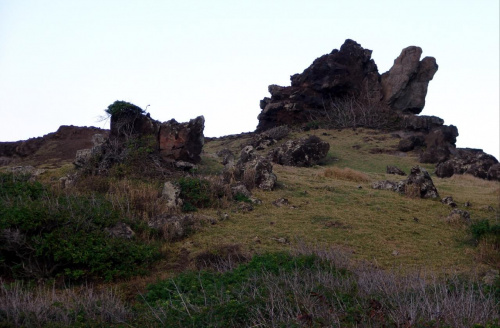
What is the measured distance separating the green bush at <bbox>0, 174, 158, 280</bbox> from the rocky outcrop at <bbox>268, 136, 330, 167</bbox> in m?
15.2

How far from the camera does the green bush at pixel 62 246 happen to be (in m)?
7.29

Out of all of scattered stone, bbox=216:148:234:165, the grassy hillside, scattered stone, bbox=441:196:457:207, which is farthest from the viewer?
scattered stone, bbox=216:148:234:165

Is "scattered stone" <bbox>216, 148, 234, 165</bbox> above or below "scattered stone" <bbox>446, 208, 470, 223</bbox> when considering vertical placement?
above

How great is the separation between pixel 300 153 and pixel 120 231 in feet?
52.0

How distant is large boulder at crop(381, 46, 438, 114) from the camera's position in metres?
40.0

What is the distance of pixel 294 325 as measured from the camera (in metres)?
4.02

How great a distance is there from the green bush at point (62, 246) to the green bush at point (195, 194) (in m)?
2.78

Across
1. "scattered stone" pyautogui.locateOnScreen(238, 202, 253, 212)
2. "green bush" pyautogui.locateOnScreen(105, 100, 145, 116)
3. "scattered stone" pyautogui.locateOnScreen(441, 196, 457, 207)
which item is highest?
"green bush" pyautogui.locateOnScreen(105, 100, 145, 116)

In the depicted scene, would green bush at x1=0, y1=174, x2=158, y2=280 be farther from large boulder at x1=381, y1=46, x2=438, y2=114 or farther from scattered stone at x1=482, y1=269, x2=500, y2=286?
large boulder at x1=381, y1=46, x2=438, y2=114

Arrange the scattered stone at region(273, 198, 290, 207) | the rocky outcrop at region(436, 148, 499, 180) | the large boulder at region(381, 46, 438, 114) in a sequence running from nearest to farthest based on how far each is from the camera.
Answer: the scattered stone at region(273, 198, 290, 207), the rocky outcrop at region(436, 148, 499, 180), the large boulder at region(381, 46, 438, 114)

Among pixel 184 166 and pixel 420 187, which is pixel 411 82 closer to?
pixel 420 187

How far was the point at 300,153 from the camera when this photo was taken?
23.7 metres

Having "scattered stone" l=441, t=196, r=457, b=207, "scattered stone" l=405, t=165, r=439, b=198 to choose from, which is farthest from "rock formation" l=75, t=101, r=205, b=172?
"scattered stone" l=441, t=196, r=457, b=207

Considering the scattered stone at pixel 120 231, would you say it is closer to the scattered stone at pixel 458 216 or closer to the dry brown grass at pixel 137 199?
the dry brown grass at pixel 137 199
